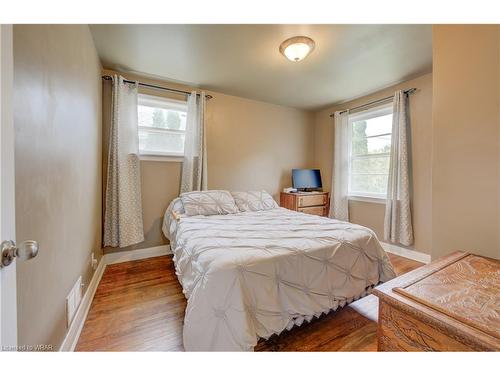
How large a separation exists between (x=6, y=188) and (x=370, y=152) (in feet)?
12.6

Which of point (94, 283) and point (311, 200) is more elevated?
point (311, 200)

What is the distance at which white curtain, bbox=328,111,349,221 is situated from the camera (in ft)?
11.8

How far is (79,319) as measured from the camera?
4.87ft

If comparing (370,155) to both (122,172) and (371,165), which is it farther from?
(122,172)

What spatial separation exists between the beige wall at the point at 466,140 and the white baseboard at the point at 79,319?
223 centimetres

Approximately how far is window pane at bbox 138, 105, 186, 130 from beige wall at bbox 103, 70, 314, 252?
0.24m

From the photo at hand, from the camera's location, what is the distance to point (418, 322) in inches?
25.2

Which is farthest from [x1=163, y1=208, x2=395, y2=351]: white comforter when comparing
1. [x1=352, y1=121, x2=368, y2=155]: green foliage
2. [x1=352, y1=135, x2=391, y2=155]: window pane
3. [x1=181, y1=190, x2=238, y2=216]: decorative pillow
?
[x1=352, y1=121, x2=368, y2=155]: green foliage

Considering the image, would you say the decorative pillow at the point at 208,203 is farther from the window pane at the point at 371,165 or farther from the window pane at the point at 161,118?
the window pane at the point at 371,165

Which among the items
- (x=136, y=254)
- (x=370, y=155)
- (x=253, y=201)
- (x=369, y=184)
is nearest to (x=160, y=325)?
(x=136, y=254)

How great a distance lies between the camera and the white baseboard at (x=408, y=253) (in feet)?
8.99

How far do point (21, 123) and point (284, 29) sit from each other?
6.18 ft

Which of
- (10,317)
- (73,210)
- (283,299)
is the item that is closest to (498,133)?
(283,299)

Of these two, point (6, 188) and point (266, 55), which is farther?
point (266, 55)
